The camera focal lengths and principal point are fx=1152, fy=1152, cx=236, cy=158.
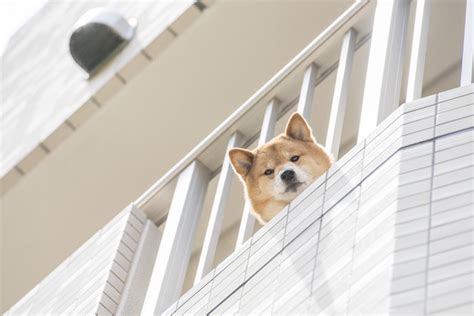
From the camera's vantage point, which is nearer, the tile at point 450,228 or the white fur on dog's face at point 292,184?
the tile at point 450,228

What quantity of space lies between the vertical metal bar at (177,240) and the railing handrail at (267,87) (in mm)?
73

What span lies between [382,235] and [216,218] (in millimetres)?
2225

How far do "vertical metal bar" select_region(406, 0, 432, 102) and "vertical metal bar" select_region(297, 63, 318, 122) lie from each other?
964 mm

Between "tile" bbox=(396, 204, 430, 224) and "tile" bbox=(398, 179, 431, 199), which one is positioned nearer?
"tile" bbox=(396, 204, 430, 224)

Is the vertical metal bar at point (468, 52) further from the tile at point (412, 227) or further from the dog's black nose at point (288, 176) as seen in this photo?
the dog's black nose at point (288, 176)

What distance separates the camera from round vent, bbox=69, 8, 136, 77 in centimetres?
1051

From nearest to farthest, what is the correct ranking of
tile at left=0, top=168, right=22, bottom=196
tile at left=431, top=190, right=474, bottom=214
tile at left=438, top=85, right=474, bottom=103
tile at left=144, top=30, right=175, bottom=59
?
1. tile at left=431, top=190, right=474, bottom=214
2. tile at left=438, top=85, right=474, bottom=103
3. tile at left=144, top=30, right=175, bottom=59
4. tile at left=0, top=168, right=22, bottom=196

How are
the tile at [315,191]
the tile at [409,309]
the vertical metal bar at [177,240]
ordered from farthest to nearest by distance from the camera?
the vertical metal bar at [177,240]
the tile at [315,191]
the tile at [409,309]

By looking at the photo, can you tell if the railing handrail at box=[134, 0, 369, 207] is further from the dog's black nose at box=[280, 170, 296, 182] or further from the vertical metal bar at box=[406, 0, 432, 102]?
the vertical metal bar at box=[406, 0, 432, 102]

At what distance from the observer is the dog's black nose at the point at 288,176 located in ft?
21.6

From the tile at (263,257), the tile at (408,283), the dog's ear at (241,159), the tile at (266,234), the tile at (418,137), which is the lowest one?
the tile at (408,283)

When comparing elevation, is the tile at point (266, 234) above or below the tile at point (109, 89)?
below

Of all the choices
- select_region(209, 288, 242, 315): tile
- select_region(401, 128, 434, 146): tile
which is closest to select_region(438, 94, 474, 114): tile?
select_region(401, 128, 434, 146): tile

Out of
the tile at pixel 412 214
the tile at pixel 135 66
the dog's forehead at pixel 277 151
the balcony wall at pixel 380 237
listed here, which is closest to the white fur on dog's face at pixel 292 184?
the dog's forehead at pixel 277 151
